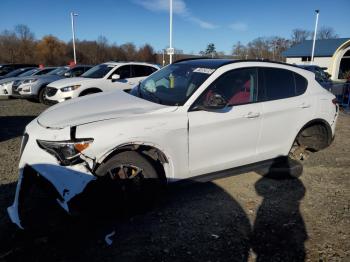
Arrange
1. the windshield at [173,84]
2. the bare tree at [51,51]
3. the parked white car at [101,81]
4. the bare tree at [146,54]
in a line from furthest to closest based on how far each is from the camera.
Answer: the bare tree at [146,54] < the bare tree at [51,51] < the parked white car at [101,81] < the windshield at [173,84]

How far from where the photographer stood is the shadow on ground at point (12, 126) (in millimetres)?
6832

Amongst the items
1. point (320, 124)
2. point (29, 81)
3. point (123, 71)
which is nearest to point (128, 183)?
point (320, 124)

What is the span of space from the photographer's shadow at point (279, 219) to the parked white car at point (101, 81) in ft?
18.8

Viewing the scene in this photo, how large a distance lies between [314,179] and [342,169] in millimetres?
836

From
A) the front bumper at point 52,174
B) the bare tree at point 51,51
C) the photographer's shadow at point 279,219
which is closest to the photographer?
the front bumper at point 52,174

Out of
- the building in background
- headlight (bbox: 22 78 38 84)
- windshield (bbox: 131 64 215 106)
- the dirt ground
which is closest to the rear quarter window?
windshield (bbox: 131 64 215 106)

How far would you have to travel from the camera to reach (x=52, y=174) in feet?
9.38

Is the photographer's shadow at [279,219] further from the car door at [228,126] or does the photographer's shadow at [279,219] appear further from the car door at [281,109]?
the car door at [228,126]

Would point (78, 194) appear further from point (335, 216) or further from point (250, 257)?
point (335, 216)

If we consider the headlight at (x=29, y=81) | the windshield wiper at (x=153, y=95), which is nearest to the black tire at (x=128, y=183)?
the windshield wiper at (x=153, y=95)

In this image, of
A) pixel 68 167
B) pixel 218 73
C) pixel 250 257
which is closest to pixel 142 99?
pixel 218 73

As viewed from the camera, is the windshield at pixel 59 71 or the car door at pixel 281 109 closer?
the car door at pixel 281 109

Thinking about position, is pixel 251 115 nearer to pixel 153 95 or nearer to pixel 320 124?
pixel 153 95

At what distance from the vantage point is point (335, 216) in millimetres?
3668
